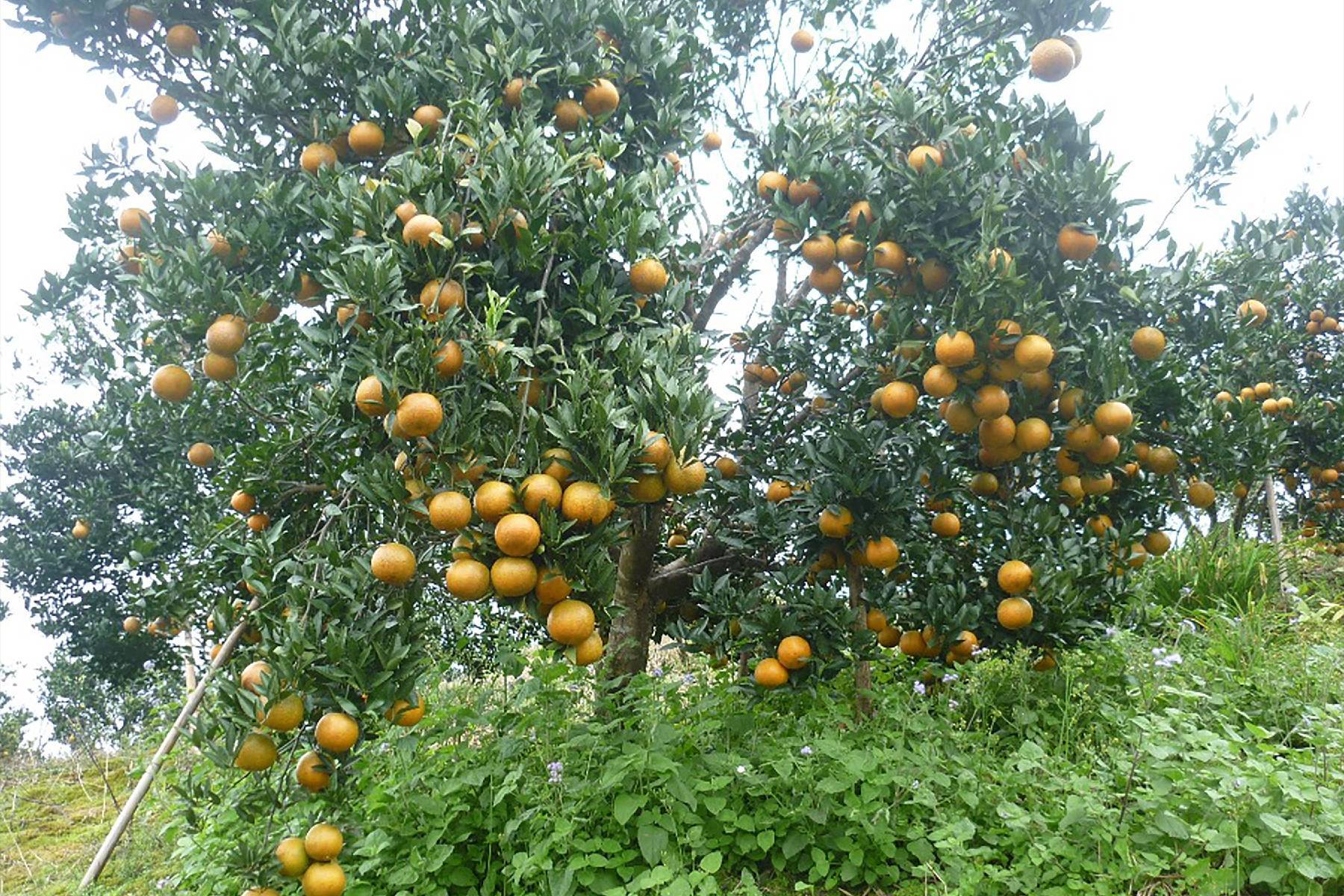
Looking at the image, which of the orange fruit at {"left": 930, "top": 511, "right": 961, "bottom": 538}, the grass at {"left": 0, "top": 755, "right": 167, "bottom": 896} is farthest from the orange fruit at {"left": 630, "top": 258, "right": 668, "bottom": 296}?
the grass at {"left": 0, "top": 755, "right": 167, "bottom": 896}

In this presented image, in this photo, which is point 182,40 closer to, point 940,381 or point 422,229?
point 422,229

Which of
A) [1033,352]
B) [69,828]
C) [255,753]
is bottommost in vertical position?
[69,828]

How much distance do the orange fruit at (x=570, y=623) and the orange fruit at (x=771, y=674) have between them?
1065 millimetres

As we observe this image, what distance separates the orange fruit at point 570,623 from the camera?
2.10 meters

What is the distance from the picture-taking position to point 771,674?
301cm

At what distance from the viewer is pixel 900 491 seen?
3.07 m

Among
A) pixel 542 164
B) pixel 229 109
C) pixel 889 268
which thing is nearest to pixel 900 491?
pixel 889 268

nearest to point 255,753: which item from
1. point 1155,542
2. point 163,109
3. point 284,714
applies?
point 284,714

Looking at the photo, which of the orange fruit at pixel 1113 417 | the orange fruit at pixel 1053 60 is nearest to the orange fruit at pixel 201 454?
the orange fruit at pixel 1113 417

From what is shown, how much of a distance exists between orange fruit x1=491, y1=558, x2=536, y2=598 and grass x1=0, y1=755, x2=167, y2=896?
8.49 ft

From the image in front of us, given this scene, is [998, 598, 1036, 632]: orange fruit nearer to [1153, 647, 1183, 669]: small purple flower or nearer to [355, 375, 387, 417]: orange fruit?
[1153, 647, 1183, 669]: small purple flower

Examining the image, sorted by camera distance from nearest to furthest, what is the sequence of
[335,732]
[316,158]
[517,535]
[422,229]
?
[517,535]
[335,732]
[422,229]
[316,158]

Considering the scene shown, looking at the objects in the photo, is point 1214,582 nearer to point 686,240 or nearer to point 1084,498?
point 1084,498

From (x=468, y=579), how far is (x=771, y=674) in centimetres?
134
